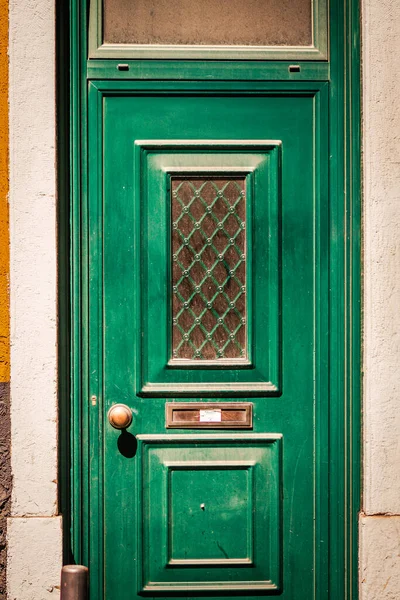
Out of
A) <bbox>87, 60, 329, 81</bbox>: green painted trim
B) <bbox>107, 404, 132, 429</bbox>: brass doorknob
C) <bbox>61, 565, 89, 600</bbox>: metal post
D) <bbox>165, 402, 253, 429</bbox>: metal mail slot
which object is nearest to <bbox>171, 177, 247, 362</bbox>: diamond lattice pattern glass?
<bbox>165, 402, 253, 429</bbox>: metal mail slot

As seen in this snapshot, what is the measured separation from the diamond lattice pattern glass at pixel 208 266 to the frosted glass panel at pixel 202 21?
28.2 inches

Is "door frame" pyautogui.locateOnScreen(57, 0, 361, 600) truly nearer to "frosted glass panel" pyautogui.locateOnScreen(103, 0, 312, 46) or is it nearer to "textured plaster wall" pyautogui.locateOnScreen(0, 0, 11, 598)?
"frosted glass panel" pyautogui.locateOnScreen(103, 0, 312, 46)

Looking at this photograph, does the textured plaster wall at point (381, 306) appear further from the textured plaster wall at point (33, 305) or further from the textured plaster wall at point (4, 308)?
the textured plaster wall at point (4, 308)

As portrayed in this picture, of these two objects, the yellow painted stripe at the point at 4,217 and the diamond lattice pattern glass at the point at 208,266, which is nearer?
the yellow painted stripe at the point at 4,217

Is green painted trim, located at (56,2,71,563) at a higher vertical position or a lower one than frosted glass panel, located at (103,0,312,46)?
lower

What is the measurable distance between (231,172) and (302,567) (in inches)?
79.5

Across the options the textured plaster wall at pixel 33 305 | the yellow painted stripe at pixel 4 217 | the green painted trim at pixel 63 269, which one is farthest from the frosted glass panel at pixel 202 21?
the yellow painted stripe at pixel 4 217

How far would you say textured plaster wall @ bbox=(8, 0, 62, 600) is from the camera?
289 centimetres

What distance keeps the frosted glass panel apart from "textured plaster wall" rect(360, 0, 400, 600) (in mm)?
422

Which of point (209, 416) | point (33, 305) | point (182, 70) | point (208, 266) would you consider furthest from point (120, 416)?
point (182, 70)

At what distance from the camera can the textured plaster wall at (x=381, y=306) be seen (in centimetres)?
292

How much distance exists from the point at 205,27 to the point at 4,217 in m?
1.38

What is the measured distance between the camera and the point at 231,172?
→ 9.94 feet

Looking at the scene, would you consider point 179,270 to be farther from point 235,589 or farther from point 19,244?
point 235,589
